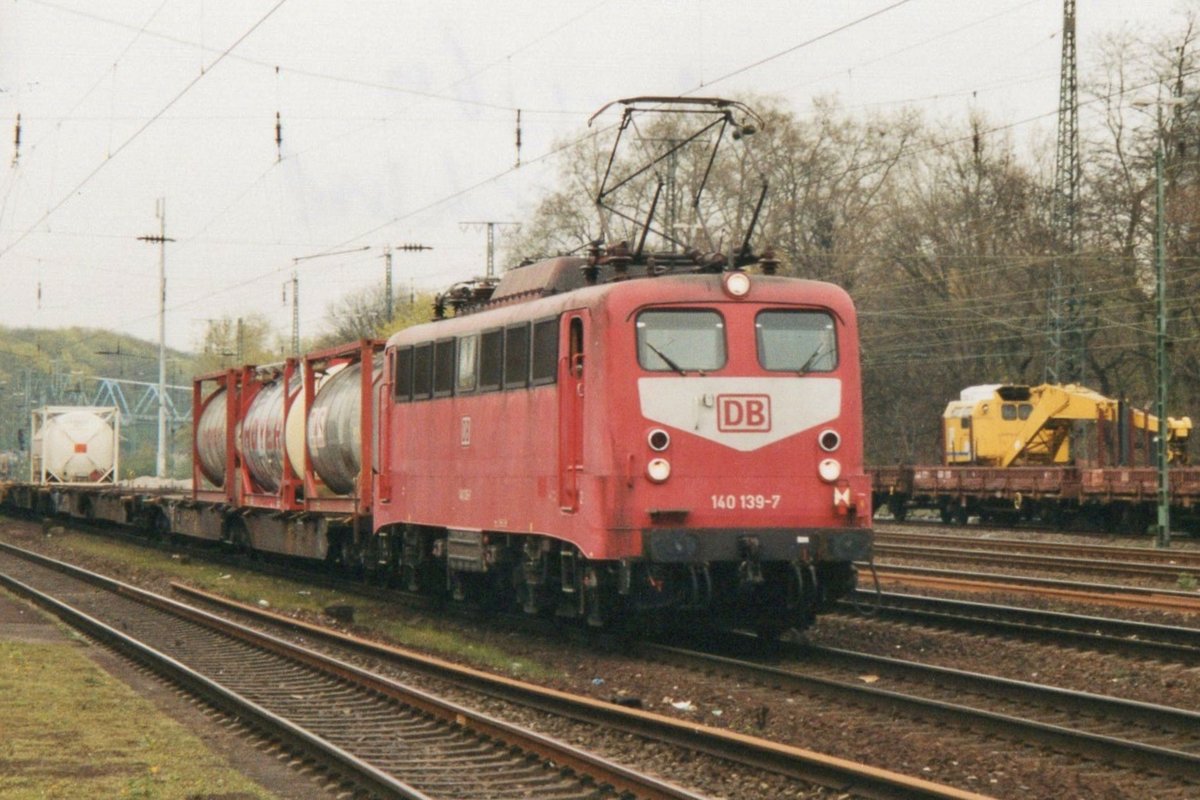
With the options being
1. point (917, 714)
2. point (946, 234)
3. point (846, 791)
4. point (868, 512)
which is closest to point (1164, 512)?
point (868, 512)

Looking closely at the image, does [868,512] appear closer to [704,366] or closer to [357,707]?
[704,366]

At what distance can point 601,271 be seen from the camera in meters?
16.1

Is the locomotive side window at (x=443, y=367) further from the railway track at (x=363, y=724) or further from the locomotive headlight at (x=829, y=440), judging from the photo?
the locomotive headlight at (x=829, y=440)

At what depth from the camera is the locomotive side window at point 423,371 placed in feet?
61.0

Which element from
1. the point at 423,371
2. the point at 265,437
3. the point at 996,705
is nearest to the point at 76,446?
the point at 265,437

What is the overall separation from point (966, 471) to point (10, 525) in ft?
89.0

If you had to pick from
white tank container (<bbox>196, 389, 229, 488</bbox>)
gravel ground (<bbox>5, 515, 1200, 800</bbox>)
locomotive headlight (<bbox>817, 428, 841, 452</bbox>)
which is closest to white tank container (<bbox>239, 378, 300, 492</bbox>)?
white tank container (<bbox>196, 389, 229, 488</bbox>)

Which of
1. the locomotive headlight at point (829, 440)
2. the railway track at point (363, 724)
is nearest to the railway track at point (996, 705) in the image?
the locomotive headlight at point (829, 440)

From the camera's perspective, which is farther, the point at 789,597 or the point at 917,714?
the point at 789,597

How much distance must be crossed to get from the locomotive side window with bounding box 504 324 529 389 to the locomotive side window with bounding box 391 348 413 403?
10.1 ft

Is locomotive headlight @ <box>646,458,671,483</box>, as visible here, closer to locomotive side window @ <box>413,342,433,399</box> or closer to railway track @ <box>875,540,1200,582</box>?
locomotive side window @ <box>413,342,433,399</box>

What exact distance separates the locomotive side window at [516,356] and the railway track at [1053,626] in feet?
12.7

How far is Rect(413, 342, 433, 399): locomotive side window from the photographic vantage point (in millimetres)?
18578

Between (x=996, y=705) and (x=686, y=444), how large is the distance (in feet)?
12.2
